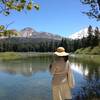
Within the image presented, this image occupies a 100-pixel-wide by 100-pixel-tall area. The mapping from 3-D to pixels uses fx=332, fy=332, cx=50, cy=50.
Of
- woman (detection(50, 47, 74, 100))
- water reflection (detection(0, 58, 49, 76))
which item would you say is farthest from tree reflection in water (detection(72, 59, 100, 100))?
water reflection (detection(0, 58, 49, 76))

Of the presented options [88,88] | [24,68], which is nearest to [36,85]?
[88,88]

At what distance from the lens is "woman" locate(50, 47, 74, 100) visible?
11641 millimetres

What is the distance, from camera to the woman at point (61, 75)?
1164 centimetres

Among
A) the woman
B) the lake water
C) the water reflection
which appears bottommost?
the water reflection

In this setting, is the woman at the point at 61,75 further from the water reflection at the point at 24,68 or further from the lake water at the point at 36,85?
the water reflection at the point at 24,68

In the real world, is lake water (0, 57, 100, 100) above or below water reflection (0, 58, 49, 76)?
above

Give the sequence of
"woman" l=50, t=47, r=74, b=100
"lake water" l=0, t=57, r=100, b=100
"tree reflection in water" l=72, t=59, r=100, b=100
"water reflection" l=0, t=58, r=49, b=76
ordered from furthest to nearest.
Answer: "water reflection" l=0, t=58, r=49, b=76, "lake water" l=0, t=57, r=100, b=100, "tree reflection in water" l=72, t=59, r=100, b=100, "woman" l=50, t=47, r=74, b=100

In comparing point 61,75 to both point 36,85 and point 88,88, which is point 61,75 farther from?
point 36,85

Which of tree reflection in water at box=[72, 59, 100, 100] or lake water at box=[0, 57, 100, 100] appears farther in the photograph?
lake water at box=[0, 57, 100, 100]

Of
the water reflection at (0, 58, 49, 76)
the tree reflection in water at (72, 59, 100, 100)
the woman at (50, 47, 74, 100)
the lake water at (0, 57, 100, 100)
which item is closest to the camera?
the woman at (50, 47, 74, 100)

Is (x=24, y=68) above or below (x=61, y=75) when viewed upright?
below

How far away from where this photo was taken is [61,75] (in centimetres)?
1173

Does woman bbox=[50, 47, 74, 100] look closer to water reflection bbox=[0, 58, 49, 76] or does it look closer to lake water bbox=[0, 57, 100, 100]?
lake water bbox=[0, 57, 100, 100]

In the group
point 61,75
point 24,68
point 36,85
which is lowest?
point 24,68
